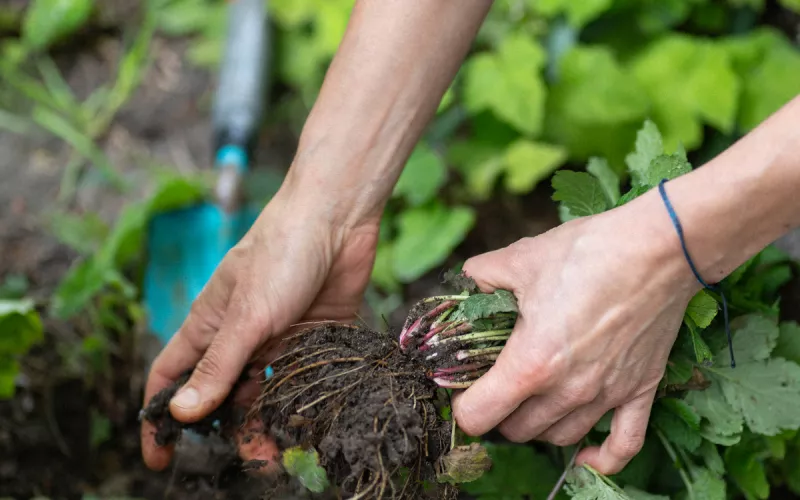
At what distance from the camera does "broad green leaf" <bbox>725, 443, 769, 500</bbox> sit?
146 centimetres

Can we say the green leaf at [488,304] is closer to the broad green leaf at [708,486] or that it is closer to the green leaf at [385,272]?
the broad green leaf at [708,486]

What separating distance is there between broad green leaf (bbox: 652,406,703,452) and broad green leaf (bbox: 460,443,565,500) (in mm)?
263

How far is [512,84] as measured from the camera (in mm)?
2377

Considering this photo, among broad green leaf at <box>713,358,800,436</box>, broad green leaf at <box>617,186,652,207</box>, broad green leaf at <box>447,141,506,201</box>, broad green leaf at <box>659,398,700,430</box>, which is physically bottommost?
broad green leaf at <box>713,358,800,436</box>

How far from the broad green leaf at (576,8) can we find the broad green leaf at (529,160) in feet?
1.45

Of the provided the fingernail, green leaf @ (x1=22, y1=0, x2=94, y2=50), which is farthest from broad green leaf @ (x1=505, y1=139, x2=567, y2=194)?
green leaf @ (x1=22, y1=0, x2=94, y2=50)

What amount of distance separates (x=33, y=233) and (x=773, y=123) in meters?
2.56

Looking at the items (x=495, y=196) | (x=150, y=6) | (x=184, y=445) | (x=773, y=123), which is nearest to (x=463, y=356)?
(x=773, y=123)

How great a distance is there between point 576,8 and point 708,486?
1618 millimetres

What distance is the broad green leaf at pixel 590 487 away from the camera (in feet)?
4.31

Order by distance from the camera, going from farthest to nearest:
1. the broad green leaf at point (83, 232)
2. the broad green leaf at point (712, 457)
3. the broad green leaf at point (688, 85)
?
the broad green leaf at point (83, 232) → the broad green leaf at point (688, 85) → the broad green leaf at point (712, 457)

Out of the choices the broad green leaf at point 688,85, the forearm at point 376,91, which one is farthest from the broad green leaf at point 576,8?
the forearm at point 376,91

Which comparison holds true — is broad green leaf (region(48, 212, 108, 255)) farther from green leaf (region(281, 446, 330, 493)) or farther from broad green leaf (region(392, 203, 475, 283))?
green leaf (region(281, 446, 330, 493))

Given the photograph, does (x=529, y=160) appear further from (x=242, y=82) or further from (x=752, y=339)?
(x=242, y=82)
